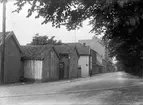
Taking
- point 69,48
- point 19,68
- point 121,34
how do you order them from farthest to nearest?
point 69,48 < point 19,68 < point 121,34

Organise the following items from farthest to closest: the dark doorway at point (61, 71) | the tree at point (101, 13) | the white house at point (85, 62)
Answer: the white house at point (85, 62)
the dark doorway at point (61, 71)
the tree at point (101, 13)

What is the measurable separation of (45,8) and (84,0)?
4.40ft

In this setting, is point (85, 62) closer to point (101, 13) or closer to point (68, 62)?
point (68, 62)

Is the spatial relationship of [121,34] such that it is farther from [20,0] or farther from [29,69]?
[29,69]

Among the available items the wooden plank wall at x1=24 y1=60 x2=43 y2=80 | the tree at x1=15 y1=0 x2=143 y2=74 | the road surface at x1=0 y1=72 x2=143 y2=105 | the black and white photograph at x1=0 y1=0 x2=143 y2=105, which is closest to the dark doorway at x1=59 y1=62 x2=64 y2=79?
the black and white photograph at x1=0 y1=0 x2=143 y2=105

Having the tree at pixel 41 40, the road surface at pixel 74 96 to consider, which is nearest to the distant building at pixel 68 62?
the tree at pixel 41 40

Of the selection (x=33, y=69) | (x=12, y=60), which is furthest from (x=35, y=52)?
(x=12, y=60)

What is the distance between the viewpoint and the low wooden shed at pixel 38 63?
97.5ft

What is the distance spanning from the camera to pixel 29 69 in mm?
30078

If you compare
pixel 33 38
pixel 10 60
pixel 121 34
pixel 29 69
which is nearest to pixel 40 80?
pixel 29 69

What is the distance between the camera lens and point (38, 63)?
29859mm

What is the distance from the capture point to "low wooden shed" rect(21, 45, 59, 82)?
29.7 metres

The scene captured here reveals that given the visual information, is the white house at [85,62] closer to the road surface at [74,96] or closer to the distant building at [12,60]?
the distant building at [12,60]

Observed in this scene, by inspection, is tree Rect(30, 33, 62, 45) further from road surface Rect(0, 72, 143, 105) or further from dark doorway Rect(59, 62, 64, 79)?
road surface Rect(0, 72, 143, 105)
